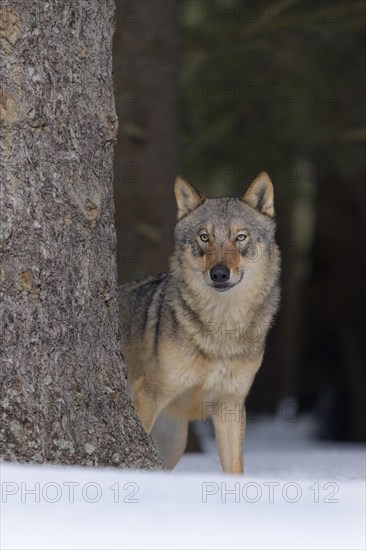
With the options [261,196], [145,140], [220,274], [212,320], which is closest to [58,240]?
[220,274]

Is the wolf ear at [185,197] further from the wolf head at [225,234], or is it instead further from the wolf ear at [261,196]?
the wolf ear at [261,196]

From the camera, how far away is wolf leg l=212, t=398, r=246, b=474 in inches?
271

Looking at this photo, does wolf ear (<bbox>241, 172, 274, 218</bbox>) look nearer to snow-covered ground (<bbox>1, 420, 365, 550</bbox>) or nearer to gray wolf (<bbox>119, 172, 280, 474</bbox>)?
gray wolf (<bbox>119, 172, 280, 474</bbox>)

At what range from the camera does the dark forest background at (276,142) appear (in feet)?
36.0

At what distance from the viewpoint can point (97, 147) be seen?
5363 mm

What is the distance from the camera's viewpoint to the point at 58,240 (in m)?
5.13

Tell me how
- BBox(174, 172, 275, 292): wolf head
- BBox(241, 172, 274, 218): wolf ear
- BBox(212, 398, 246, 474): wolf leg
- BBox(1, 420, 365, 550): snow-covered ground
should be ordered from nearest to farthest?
BBox(1, 420, 365, 550): snow-covered ground < BBox(174, 172, 275, 292): wolf head < BBox(212, 398, 246, 474): wolf leg < BBox(241, 172, 274, 218): wolf ear

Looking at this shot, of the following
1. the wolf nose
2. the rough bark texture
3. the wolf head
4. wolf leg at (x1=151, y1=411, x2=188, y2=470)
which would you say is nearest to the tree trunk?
wolf leg at (x1=151, y1=411, x2=188, y2=470)

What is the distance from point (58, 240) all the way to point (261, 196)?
2342 mm

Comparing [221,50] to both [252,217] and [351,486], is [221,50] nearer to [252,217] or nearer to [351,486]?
[252,217]

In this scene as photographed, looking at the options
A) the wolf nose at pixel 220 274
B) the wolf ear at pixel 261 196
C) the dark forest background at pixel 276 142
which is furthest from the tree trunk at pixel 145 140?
the wolf nose at pixel 220 274

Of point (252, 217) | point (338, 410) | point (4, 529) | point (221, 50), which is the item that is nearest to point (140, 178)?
point (221, 50)

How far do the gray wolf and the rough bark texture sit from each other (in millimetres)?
1298

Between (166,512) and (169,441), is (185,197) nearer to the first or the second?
(169,441)
